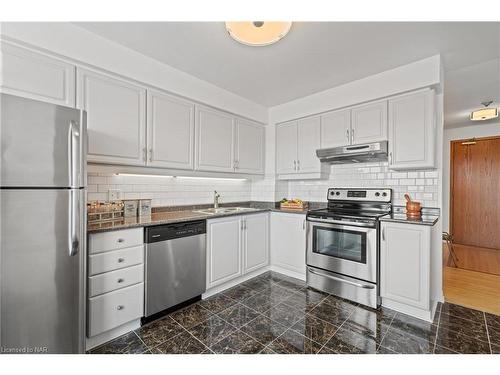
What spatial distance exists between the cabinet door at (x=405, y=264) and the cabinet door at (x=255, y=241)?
1.44 metres

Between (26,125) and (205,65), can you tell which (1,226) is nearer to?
(26,125)

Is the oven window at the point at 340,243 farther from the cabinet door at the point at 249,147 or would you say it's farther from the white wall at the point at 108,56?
the white wall at the point at 108,56

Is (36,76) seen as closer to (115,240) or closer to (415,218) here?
(115,240)

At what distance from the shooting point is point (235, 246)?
9.19 feet

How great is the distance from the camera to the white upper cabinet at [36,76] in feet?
5.16

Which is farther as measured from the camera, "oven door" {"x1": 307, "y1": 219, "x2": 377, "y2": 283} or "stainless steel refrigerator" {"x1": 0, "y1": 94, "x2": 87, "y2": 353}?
"oven door" {"x1": 307, "y1": 219, "x2": 377, "y2": 283}

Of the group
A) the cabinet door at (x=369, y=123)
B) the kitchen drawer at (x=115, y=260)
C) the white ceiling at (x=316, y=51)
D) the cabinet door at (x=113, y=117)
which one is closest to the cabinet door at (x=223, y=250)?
the kitchen drawer at (x=115, y=260)

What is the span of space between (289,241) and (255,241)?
461mm

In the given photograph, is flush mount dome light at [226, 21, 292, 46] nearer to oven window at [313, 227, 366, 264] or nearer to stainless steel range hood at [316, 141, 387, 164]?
stainless steel range hood at [316, 141, 387, 164]

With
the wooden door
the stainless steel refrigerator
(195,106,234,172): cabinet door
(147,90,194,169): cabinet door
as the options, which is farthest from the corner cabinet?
the wooden door

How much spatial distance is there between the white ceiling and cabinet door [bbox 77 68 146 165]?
369 millimetres

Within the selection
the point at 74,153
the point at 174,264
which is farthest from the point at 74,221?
the point at 174,264

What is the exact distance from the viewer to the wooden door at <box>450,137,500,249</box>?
14.7 feet
